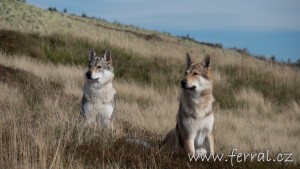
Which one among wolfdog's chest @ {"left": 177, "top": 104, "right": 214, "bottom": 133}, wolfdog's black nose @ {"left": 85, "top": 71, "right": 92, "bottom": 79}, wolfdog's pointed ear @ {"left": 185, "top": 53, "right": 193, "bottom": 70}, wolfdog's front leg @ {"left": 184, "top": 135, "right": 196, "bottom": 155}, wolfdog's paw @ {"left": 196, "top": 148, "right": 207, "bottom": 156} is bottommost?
wolfdog's paw @ {"left": 196, "top": 148, "right": 207, "bottom": 156}

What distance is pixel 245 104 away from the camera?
13.5 meters

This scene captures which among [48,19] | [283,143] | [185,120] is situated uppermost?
[48,19]

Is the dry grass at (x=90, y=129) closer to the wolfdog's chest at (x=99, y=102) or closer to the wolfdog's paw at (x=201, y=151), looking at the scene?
the wolfdog's chest at (x=99, y=102)

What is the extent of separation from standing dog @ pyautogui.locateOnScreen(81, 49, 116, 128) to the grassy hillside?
34cm

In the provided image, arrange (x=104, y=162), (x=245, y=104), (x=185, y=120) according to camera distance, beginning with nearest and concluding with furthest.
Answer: (x=104, y=162), (x=185, y=120), (x=245, y=104)

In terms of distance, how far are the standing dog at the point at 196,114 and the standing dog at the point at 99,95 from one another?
4.64 ft

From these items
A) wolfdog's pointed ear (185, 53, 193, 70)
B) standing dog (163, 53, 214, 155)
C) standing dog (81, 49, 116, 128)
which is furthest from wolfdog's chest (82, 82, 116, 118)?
wolfdog's pointed ear (185, 53, 193, 70)

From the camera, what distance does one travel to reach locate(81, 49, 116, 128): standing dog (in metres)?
7.98

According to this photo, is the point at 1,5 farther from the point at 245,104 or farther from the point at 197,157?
the point at 197,157

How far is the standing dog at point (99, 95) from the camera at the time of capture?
798 centimetres

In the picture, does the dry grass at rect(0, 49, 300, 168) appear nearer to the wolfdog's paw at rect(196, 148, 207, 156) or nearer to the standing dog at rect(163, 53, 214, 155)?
the standing dog at rect(163, 53, 214, 155)

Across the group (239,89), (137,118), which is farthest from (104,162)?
(239,89)

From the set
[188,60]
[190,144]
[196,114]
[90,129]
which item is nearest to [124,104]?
[188,60]

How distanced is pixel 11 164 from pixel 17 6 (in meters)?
25.3
